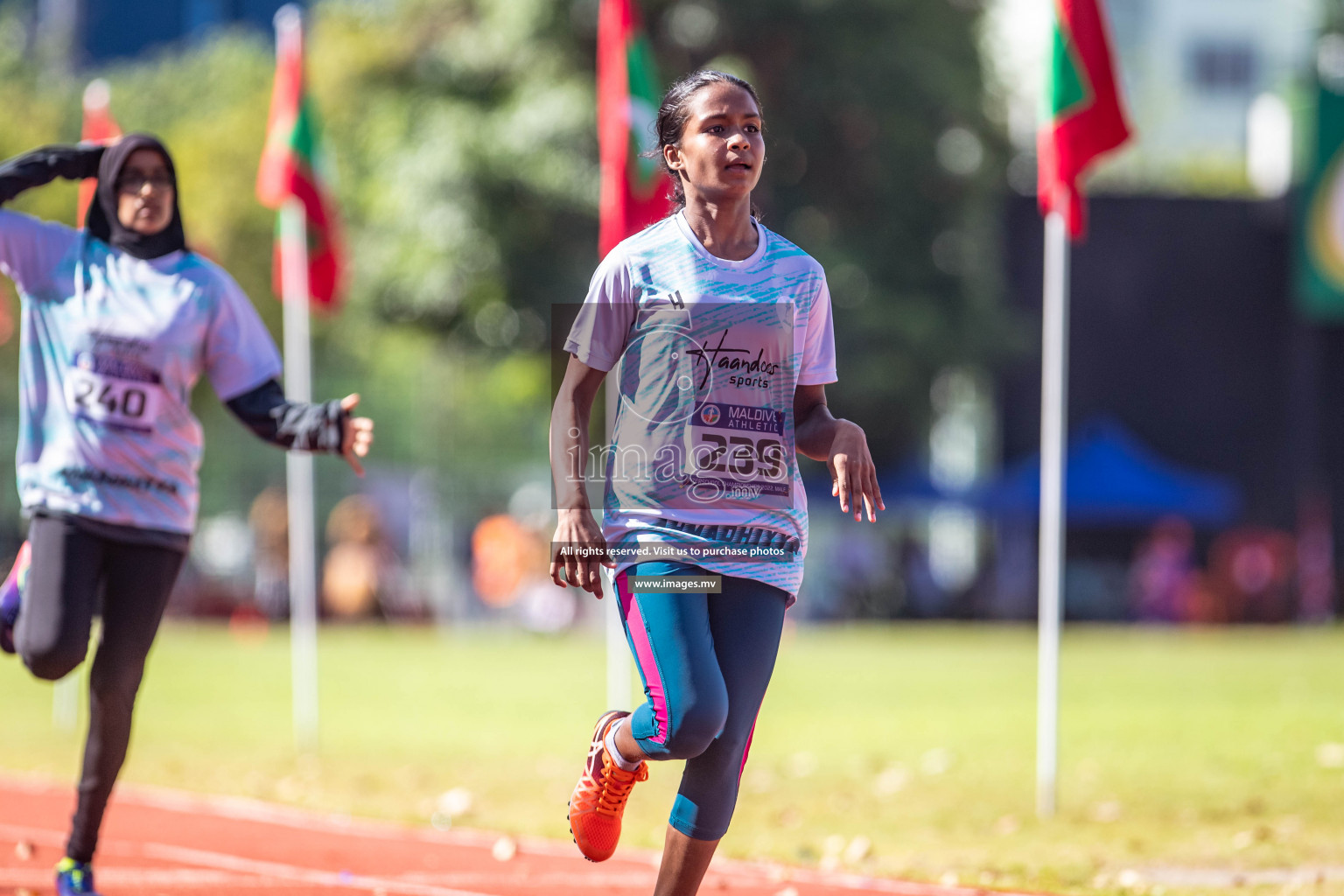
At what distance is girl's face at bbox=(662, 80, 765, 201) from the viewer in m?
4.54

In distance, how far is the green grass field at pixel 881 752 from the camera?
757 centimetres

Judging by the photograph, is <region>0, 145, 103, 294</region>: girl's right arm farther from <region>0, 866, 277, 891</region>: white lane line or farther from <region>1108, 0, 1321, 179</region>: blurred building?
<region>1108, 0, 1321, 179</region>: blurred building

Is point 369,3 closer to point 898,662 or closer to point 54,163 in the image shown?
point 898,662

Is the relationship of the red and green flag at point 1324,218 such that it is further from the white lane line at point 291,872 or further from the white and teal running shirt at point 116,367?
the white and teal running shirt at point 116,367

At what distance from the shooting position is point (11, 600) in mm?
5785

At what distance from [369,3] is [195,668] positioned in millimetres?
16092

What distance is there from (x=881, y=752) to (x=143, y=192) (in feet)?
21.9

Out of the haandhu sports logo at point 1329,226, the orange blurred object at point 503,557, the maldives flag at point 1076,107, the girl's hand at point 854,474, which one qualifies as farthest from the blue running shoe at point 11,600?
the haandhu sports logo at point 1329,226

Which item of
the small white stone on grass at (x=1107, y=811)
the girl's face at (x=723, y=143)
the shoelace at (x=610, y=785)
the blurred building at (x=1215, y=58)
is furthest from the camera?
the blurred building at (x=1215, y=58)

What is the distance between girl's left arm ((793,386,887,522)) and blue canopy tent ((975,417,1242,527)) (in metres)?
25.4

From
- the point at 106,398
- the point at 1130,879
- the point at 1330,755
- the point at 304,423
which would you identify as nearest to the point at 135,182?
the point at 106,398

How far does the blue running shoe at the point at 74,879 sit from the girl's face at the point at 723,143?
3.14m

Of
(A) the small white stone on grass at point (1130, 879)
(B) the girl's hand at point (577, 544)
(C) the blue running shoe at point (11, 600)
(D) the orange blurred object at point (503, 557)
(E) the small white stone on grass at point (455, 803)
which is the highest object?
(B) the girl's hand at point (577, 544)

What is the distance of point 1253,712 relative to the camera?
12.8 meters
